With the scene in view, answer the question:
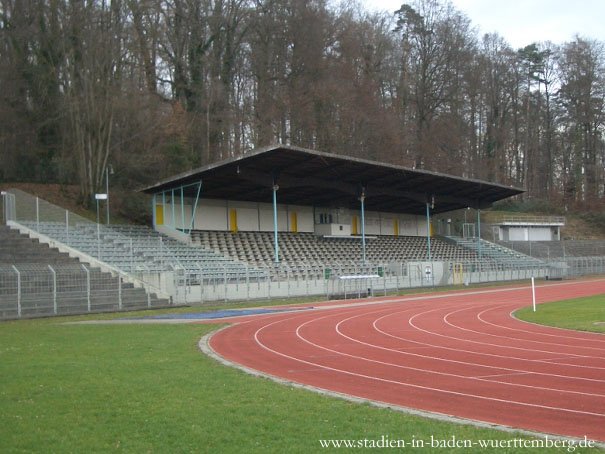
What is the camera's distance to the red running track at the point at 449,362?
8281 millimetres

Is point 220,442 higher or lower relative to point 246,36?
lower

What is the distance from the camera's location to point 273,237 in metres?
43.5

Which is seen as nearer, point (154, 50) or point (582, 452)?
point (582, 452)

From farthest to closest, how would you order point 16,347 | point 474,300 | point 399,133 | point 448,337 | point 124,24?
1. point 399,133
2. point 124,24
3. point 474,300
4. point 448,337
5. point 16,347

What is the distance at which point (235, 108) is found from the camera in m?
48.5

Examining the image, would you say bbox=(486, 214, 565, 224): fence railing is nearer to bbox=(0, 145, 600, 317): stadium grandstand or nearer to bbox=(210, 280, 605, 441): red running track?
bbox=(0, 145, 600, 317): stadium grandstand

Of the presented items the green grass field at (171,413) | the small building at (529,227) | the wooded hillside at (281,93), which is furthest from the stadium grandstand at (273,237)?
the green grass field at (171,413)

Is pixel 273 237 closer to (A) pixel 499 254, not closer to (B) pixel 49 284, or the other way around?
(B) pixel 49 284

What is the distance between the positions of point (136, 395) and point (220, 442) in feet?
9.15

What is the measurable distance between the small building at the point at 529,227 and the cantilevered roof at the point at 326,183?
1180cm

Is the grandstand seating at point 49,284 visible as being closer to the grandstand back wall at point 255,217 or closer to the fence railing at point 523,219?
the grandstand back wall at point 255,217

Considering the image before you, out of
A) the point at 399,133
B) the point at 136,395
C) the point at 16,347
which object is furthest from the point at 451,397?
the point at 399,133

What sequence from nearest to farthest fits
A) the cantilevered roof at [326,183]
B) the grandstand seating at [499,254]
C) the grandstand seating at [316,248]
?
the cantilevered roof at [326,183], the grandstand seating at [316,248], the grandstand seating at [499,254]

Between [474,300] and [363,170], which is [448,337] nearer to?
[474,300]
